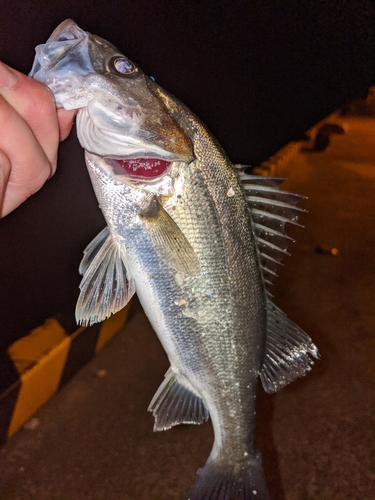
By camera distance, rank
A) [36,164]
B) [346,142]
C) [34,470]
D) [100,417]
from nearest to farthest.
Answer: [36,164]
[34,470]
[100,417]
[346,142]

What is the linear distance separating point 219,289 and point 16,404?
1.58 m

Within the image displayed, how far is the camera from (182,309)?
108 cm

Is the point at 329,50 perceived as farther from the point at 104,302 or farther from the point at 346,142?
the point at 104,302

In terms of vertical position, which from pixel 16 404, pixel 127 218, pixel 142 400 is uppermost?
pixel 127 218

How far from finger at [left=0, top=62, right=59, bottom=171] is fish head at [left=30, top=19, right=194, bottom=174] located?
42 millimetres

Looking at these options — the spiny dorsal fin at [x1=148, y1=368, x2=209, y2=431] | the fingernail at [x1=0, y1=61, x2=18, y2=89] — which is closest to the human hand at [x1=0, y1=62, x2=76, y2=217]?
the fingernail at [x1=0, y1=61, x2=18, y2=89]

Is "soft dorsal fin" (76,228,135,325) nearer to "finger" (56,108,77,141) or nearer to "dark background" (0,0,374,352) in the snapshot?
"finger" (56,108,77,141)

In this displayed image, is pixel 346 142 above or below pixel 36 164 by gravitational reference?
below

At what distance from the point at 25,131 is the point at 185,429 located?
195cm

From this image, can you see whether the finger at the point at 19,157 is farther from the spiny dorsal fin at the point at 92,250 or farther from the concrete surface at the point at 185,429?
the concrete surface at the point at 185,429

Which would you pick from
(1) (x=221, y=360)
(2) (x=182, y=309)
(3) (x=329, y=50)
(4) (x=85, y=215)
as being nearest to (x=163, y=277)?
(2) (x=182, y=309)

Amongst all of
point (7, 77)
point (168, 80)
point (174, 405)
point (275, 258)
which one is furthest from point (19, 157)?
point (168, 80)

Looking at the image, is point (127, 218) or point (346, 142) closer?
point (127, 218)

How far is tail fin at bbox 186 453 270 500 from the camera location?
125 cm
